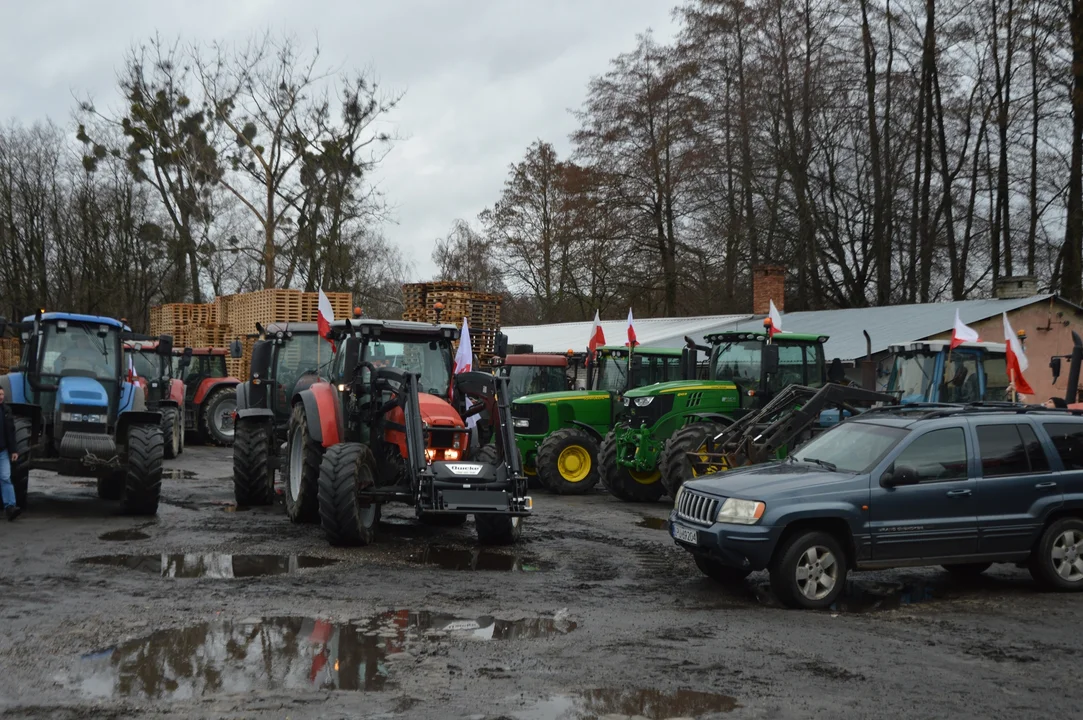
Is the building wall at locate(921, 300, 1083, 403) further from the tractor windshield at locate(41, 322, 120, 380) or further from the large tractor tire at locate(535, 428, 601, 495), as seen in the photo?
the tractor windshield at locate(41, 322, 120, 380)

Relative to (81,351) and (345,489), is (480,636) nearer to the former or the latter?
(345,489)

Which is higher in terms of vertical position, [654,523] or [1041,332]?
[1041,332]

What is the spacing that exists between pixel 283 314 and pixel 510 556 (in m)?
14.7

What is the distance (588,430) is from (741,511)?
30.8ft

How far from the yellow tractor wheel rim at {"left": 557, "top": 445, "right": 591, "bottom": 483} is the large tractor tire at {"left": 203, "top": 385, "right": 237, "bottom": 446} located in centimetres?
1149

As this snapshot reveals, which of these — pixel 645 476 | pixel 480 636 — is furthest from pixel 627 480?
pixel 480 636

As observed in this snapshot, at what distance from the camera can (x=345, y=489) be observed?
32.9ft

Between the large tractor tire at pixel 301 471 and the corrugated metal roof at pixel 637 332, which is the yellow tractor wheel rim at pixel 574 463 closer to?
the large tractor tire at pixel 301 471

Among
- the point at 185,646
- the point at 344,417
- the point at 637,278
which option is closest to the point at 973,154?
the point at 637,278

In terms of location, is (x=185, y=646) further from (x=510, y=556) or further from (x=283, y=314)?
(x=283, y=314)

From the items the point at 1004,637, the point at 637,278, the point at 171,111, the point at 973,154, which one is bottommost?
the point at 1004,637

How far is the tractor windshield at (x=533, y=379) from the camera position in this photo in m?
20.0

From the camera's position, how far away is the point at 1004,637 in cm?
752

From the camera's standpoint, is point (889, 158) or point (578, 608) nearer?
point (578, 608)
